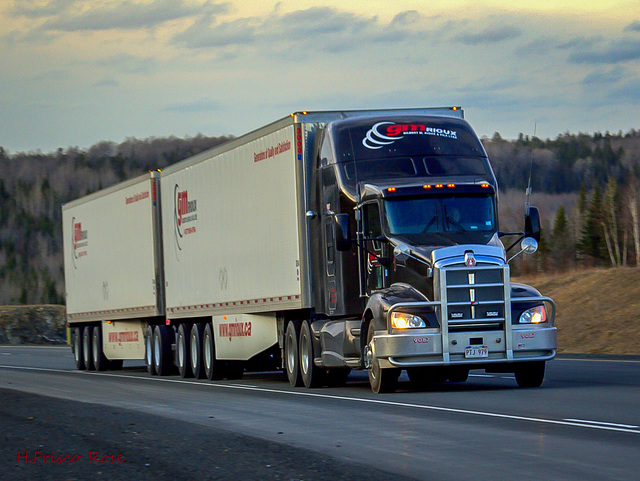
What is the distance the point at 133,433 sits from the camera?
12.3 meters

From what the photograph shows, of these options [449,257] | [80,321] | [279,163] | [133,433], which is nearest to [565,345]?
[80,321]

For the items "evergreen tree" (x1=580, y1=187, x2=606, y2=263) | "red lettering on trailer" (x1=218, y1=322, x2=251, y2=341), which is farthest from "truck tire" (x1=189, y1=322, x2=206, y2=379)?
"evergreen tree" (x1=580, y1=187, x2=606, y2=263)

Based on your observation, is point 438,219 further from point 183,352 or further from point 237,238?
point 183,352

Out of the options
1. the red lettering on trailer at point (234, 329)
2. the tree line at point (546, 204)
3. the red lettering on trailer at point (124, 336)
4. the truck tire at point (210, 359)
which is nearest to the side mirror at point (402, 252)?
the red lettering on trailer at point (234, 329)

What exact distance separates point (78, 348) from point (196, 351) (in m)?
10.5

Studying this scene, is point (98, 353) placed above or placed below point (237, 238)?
below

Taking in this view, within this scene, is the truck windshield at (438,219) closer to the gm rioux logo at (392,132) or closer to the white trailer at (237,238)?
the gm rioux logo at (392,132)

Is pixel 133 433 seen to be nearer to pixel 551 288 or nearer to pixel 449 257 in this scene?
pixel 449 257

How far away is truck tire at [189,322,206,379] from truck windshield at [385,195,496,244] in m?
9.12

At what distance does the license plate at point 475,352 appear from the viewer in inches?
688

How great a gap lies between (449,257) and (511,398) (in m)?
2.37

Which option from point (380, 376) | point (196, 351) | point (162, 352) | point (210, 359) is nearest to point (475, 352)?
point (380, 376)

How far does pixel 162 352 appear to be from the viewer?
28.6 m

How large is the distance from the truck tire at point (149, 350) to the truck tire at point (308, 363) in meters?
9.05
